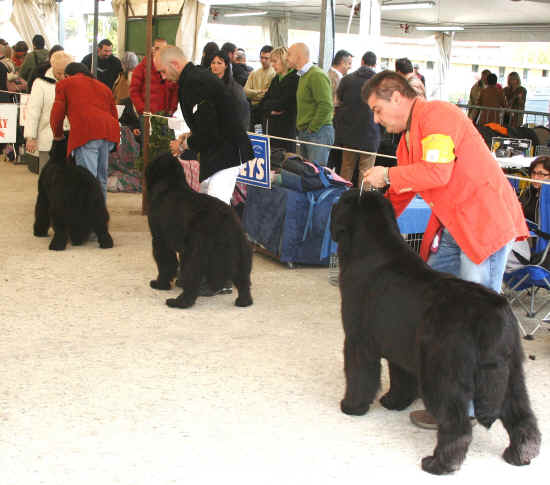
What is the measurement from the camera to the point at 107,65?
446 inches

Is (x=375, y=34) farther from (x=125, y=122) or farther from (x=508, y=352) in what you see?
(x=508, y=352)

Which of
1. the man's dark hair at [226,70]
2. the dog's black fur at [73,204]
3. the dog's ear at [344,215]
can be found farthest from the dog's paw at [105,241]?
the dog's ear at [344,215]

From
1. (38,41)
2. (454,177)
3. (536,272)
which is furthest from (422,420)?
(38,41)

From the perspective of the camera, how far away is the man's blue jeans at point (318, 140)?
313 inches

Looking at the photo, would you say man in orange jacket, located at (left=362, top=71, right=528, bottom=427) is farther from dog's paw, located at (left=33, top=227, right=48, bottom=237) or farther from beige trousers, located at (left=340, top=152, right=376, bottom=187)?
beige trousers, located at (left=340, top=152, right=376, bottom=187)

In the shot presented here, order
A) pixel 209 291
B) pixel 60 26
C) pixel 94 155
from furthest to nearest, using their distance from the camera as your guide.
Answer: pixel 60 26, pixel 94 155, pixel 209 291

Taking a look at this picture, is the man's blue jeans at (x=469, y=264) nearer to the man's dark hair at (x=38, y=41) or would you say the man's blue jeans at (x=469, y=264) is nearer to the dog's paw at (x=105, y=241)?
the dog's paw at (x=105, y=241)

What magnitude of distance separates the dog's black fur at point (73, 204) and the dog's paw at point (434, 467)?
436 centimetres

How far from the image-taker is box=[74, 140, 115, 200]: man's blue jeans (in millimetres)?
6711

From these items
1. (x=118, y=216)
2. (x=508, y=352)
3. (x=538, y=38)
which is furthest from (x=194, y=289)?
(x=538, y=38)

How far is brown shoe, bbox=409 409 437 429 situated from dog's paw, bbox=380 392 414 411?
10cm

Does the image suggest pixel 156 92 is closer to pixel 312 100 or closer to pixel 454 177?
pixel 312 100

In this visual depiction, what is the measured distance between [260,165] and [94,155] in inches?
68.6

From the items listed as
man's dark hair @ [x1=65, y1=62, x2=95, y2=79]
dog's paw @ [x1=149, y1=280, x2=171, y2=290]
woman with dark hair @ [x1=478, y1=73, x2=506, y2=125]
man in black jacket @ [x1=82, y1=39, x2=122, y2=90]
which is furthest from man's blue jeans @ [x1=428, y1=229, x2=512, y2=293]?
woman with dark hair @ [x1=478, y1=73, x2=506, y2=125]
